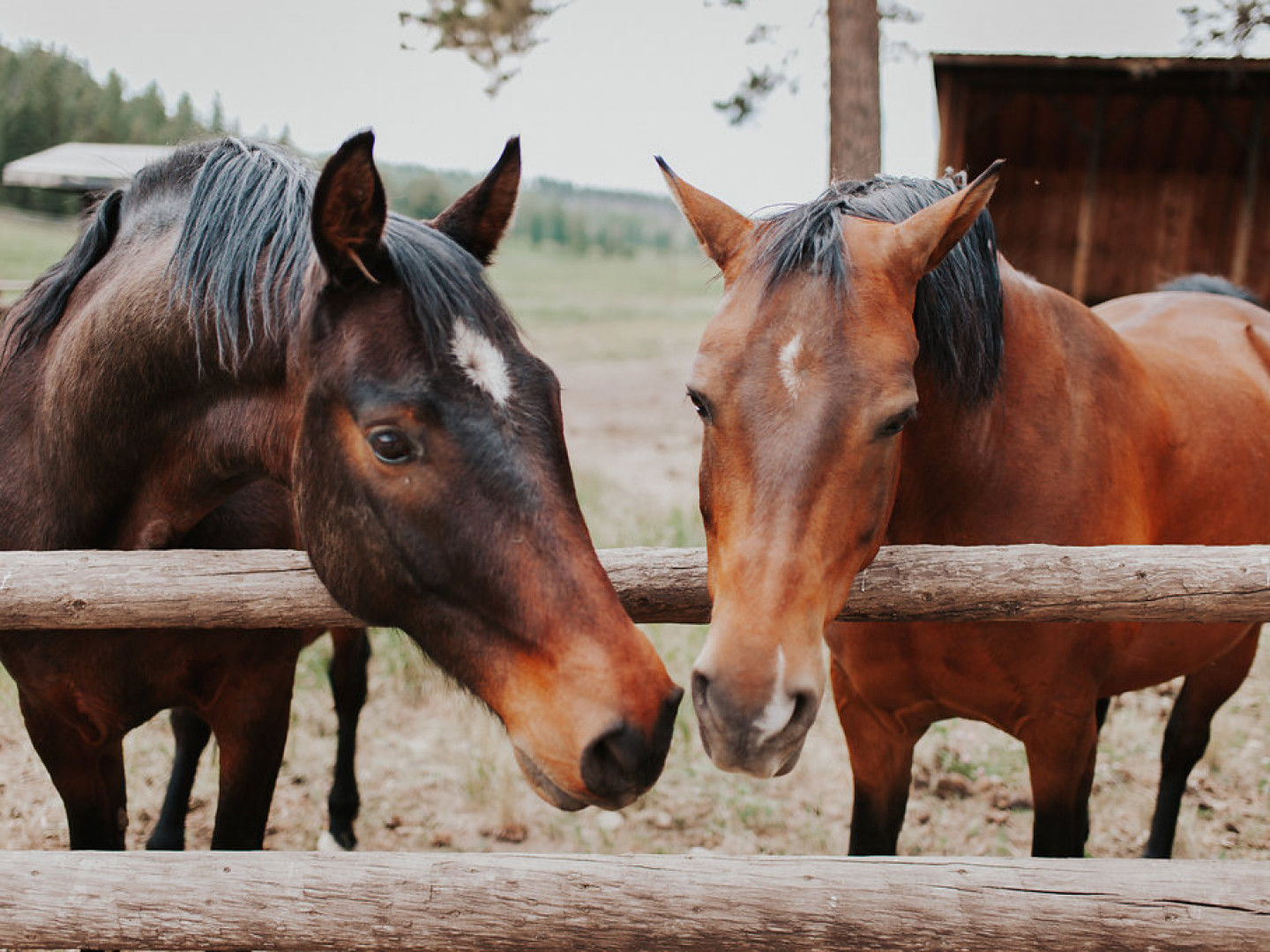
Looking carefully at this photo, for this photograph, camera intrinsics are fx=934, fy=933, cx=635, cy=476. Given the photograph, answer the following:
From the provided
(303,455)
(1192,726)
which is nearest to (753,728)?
(303,455)

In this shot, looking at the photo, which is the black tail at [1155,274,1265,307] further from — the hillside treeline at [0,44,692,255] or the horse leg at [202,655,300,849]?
the hillside treeline at [0,44,692,255]

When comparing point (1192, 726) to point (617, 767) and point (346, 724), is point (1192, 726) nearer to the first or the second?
point (617, 767)

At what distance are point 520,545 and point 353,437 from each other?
1.26 feet

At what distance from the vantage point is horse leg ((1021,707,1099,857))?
2.49m

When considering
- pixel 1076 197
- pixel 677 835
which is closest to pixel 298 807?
pixel 677 835

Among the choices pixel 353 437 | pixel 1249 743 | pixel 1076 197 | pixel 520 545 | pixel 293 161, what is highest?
pixel 1076 197

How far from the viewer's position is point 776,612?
1.68 m

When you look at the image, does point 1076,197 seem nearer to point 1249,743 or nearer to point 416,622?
point 1249,743

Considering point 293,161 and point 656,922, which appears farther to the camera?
point 293,161

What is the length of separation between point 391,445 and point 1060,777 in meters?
2.00

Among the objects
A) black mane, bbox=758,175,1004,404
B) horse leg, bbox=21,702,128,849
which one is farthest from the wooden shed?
horse leg, bbox=21,702,128,849

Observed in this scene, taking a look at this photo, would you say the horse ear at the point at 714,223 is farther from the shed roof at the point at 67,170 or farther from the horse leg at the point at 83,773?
the shed roof at the point at 67,170

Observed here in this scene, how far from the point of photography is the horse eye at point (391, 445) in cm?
167

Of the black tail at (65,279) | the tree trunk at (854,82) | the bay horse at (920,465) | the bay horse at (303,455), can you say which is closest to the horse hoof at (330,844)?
the bay horse at (303,455)
